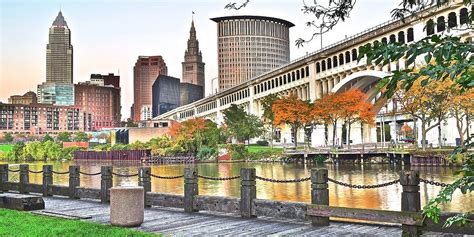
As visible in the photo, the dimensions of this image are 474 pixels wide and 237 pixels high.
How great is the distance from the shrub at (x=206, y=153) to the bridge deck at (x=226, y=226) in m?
79.5

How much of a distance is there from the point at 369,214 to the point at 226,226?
3351 millimetres

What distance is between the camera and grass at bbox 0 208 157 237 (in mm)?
A: 10469

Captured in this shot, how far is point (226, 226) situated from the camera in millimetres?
12008

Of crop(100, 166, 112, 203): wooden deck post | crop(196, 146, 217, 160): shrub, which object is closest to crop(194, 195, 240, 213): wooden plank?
crop(100, 166, 112, 203): wooden deck post

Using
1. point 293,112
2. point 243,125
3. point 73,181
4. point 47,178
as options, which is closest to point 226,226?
point 73,181

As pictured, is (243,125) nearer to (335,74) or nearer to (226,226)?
(335,74)

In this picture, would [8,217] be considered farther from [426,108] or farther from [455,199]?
[426,108]

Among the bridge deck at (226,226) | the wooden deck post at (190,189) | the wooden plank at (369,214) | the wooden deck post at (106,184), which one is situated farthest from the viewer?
the wooden deck post at (106,184)

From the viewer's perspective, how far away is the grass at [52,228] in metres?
10.5

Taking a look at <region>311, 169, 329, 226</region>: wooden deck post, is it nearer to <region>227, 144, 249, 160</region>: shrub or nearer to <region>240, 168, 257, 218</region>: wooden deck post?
<region>240, 168, 257, 218</region>: wooden deck post

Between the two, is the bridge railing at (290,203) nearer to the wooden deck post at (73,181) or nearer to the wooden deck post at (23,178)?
the wooden deck post at (73,181)

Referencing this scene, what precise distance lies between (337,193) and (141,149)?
83.3m

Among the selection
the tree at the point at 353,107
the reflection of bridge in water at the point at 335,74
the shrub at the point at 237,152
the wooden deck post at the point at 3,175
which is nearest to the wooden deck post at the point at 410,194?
→ the wooden deck post at the point at 3,175

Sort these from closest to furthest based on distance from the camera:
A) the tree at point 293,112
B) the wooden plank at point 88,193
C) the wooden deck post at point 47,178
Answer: the wooden plank at point 88,193
the wooden deck post at point 47,178
the tree at point 293,112
